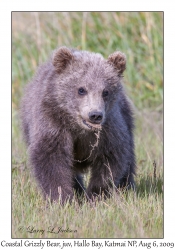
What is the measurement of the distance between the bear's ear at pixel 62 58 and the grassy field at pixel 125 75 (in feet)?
4.89

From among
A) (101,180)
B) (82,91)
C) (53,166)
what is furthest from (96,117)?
(101,180)

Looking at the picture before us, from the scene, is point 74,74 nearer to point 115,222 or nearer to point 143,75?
point 115,222

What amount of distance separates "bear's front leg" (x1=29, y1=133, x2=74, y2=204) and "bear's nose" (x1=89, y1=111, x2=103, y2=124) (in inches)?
29.1

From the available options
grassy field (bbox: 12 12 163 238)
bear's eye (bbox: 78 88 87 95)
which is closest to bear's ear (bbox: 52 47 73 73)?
bear's eye (bbox: 78 88 87 95)

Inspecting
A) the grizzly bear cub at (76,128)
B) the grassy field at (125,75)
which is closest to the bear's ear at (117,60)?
the grizzly bear cub at (76,128)

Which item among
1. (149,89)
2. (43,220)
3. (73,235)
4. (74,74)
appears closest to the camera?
(73,235)

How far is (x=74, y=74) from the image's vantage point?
6934 millimetres

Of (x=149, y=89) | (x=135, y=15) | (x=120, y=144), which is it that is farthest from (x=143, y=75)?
(x=120, y=144)

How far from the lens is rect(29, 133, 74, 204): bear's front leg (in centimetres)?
688

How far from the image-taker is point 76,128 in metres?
6.96

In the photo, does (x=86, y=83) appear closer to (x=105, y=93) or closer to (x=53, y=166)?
(x=105, y=93)

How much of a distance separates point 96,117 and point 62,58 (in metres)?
1.08

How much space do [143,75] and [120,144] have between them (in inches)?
229

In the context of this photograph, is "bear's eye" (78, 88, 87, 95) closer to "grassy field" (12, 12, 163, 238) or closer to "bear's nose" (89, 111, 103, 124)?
"bear's nose" (89, 111, 103, 124)
